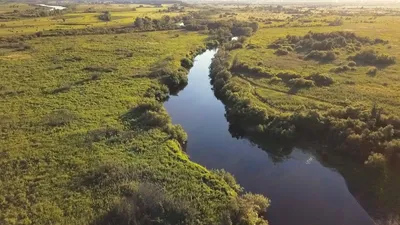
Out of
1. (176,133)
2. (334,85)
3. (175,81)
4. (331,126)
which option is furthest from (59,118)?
(334,85)

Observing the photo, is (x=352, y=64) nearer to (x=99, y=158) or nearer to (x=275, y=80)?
(x=275, y=80)

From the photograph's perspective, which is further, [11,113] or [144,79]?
[144,79]

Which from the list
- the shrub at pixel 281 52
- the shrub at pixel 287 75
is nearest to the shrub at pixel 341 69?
the shrub at pixel 287 75

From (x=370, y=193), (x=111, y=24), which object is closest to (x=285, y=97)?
(x=370, y=193)

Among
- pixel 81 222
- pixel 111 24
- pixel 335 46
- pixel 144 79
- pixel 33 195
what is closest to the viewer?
pixel 81 222

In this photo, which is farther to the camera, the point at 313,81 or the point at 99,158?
the point at 313,81

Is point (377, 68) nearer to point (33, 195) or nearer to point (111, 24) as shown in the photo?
point (33, 195)

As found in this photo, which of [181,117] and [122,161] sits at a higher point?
[122,161]
